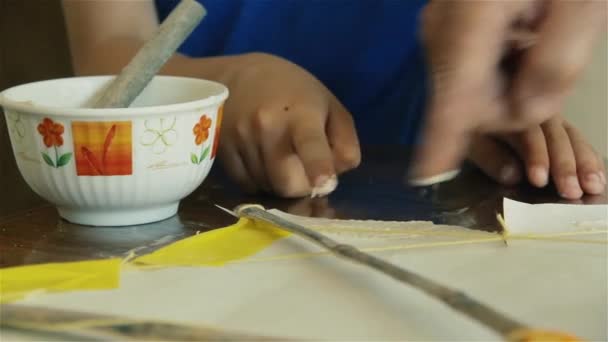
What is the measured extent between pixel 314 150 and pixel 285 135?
0.03 m

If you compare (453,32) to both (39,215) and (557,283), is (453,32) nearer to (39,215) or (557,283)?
(557,283)

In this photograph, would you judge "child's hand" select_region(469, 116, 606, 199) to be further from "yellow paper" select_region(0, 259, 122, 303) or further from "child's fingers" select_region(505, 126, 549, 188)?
"yellow paper" select_region(0, 259, 122, 303)

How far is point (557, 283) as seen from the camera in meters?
0.37

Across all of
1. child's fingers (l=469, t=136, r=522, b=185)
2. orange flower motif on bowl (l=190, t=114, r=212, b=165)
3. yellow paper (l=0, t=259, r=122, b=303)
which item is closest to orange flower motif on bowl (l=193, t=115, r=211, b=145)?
orange flower motif on bowl (l=190, t=114, r=212, b=165)

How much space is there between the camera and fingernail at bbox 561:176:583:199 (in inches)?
21.4

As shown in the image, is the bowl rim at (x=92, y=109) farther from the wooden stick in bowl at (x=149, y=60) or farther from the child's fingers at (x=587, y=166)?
the child's fingers at (x=587, y=166)

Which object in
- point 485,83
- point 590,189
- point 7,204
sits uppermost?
point 485,83

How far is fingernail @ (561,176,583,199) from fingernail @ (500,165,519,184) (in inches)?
1.7

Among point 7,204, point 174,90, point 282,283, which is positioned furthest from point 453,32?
Answer: point 7,204

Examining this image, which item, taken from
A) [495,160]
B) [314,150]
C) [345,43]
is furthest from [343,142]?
[345,43]

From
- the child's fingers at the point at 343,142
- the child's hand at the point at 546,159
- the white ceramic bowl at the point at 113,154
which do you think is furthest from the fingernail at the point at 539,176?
the white ceramic bowl at the point at 113,154

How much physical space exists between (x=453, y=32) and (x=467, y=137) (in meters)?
0.05

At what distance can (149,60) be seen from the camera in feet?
1.65

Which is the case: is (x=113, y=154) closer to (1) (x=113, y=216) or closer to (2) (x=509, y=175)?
(1) (x=113, y=216)
